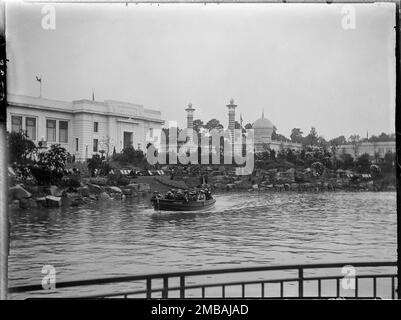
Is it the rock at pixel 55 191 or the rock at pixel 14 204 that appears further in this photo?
the rock at pixel 55 191

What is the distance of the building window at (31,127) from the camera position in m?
2.57

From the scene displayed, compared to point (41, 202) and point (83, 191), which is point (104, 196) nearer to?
point (83, 191)

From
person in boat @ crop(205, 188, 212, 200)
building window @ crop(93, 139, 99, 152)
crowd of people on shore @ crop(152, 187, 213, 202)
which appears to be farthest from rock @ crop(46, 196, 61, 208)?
person in boat @ crop(205, 188, 212, 200)

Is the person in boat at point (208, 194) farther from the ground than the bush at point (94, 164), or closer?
closer

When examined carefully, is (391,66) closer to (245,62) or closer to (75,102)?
(245,62)

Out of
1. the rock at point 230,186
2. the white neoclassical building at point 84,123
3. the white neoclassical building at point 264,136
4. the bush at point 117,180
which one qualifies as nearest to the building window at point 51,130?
the white neoclassical building at point 84,123

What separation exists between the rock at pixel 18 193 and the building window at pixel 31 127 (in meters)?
0.28

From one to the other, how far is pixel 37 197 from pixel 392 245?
1912mm

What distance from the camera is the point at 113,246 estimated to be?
2.53 meters

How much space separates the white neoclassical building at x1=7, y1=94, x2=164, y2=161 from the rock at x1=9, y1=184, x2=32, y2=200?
26 centimetres

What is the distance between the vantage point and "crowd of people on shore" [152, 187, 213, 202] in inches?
104

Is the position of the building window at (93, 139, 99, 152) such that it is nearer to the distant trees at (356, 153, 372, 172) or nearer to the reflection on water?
the reflection on water

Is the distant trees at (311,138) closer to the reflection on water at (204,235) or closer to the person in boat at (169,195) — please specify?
the reflection on water at (204,235)
